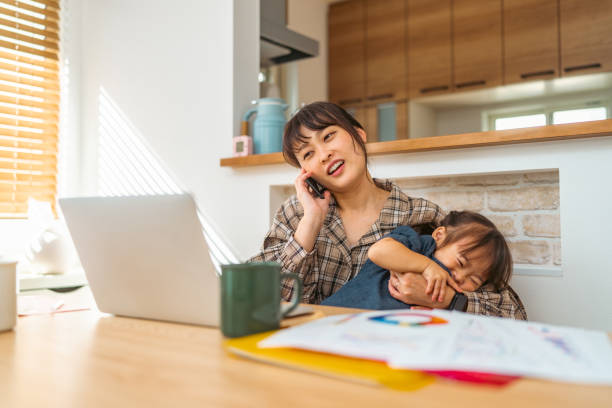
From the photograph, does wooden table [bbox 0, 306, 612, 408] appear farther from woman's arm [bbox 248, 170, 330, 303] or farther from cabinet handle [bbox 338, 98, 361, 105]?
cabinet handle [bbox 338, 98, 361, 105]

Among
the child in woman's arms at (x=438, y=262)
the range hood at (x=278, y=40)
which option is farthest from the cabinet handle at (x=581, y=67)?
the child in woman's arms at (x=438, y=262)

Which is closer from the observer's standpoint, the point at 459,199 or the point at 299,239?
the point at 299,239

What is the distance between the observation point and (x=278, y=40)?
2.56 meters

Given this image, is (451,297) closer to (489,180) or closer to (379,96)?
(489,180)

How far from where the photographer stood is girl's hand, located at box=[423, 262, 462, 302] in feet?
3.74

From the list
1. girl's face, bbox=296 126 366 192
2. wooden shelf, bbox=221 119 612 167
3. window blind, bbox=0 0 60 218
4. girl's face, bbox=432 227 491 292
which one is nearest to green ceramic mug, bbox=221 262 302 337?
girl's face, bbox=432 227 491 292

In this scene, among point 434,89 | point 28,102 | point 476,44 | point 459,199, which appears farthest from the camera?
point 434,89

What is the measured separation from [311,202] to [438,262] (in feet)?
1.32

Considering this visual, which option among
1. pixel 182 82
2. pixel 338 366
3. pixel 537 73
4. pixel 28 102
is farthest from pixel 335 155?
pixel 537 73

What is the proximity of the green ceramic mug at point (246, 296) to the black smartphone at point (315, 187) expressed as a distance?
2.90ft

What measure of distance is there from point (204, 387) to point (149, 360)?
13 centimetres

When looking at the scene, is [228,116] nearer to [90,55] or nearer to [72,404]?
[90,55]

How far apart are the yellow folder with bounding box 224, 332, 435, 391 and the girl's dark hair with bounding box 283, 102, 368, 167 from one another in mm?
974

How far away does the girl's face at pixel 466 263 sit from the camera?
4.00 ft
